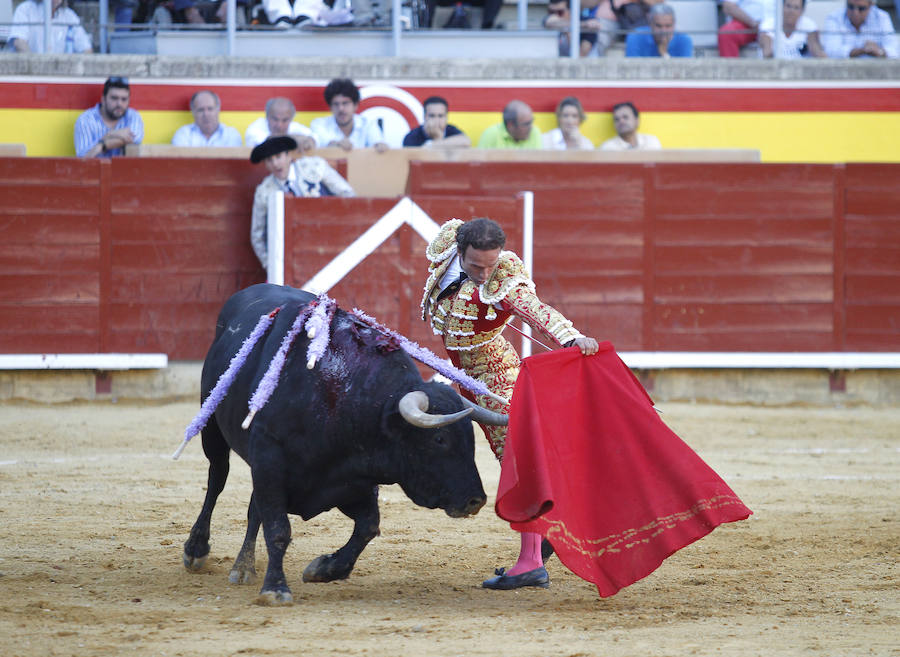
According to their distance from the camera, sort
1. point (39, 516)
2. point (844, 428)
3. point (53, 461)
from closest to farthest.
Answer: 1. point (39, 516)
2. point (53, 461)
3. point (844, 428)

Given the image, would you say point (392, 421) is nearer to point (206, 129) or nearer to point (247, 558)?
point (247, 558)

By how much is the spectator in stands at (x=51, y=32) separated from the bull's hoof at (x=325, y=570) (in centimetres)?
578

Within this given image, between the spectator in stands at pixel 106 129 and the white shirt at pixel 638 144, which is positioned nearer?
the spectator in stands at pixel 106 129

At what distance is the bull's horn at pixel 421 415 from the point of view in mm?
3545

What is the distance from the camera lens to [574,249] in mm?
8359

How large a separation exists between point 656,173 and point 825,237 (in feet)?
3.95

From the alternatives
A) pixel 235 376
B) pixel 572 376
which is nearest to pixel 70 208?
pixel 235 376

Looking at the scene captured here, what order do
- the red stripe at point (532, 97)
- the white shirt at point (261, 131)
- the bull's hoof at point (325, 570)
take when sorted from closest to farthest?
the bull's hoof at point (325, 570), the white shirt at point (261, 131), the red stripe at point (532, 97)

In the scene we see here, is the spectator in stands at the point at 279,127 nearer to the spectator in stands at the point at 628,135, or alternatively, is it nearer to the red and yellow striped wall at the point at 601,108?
the red and yellow striped wall at the point at 601,108

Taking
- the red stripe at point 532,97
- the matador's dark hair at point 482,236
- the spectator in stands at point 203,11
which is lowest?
the matador's dark hair at point 482,236

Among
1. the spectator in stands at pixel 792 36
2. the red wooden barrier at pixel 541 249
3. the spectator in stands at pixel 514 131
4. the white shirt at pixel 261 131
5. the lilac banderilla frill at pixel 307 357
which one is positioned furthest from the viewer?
the spectator in stands at pixel 792 36

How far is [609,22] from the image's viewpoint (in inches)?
371

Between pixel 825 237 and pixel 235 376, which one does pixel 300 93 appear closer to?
pixel 825 237

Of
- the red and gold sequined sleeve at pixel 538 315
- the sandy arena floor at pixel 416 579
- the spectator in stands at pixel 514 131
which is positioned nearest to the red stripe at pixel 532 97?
the spectator in stands at pixel 514 131
